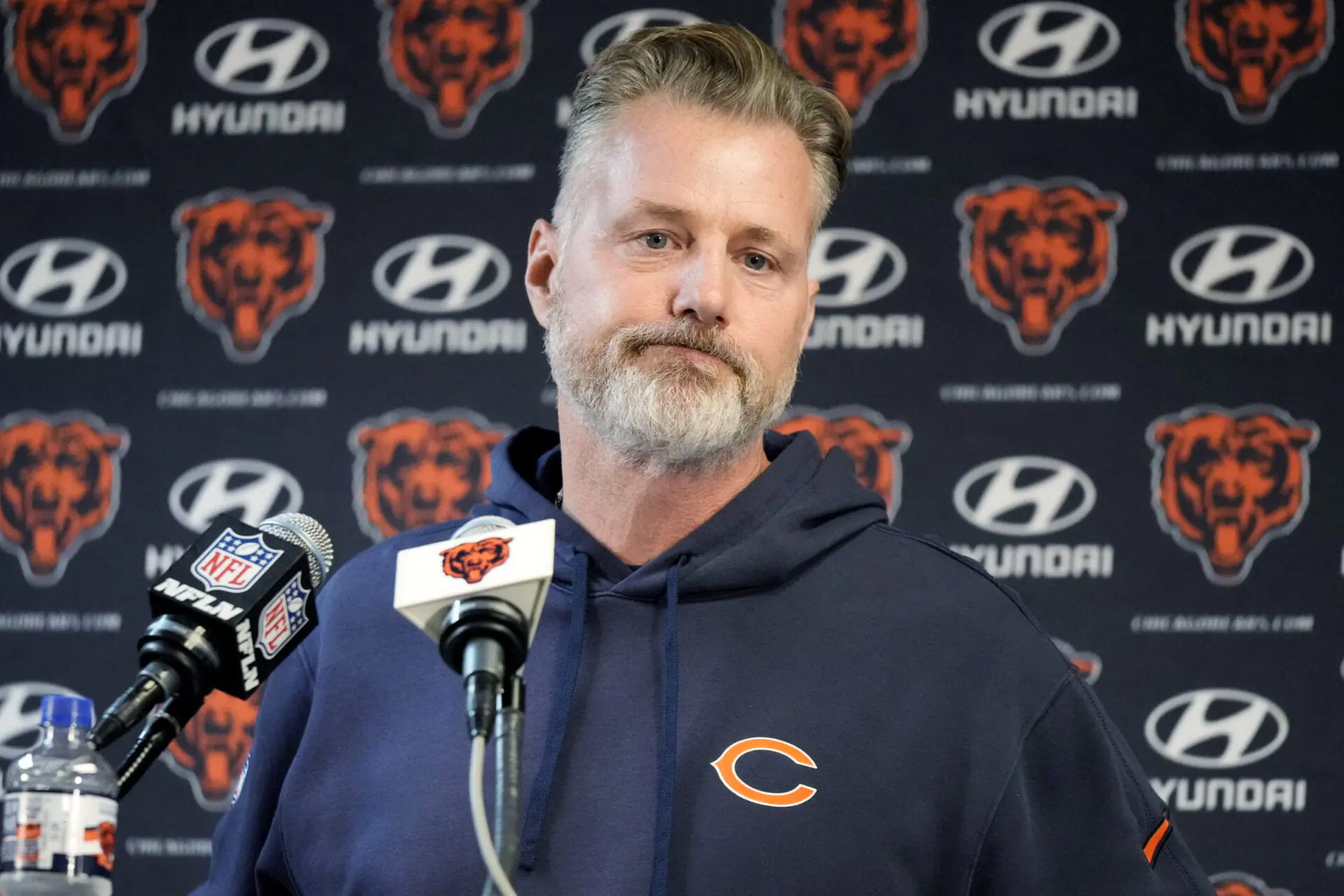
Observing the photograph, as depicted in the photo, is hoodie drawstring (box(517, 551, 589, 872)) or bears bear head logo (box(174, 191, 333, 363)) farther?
bears bear head logo (box(174, 191, 333, 363))

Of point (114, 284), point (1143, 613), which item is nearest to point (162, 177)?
point (114, 284)

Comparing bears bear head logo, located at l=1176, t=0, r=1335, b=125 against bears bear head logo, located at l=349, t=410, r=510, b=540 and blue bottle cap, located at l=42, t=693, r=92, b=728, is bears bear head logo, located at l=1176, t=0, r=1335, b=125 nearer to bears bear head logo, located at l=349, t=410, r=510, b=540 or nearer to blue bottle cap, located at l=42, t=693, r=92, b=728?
bears bear head logo, located at l=349, t=410, r=510, b=540

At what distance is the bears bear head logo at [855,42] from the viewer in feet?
9.98

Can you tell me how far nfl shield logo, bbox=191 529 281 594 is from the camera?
1.10 metres

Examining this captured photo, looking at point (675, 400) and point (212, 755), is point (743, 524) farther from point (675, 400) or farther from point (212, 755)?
point (212, 755)

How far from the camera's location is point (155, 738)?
3.29ft

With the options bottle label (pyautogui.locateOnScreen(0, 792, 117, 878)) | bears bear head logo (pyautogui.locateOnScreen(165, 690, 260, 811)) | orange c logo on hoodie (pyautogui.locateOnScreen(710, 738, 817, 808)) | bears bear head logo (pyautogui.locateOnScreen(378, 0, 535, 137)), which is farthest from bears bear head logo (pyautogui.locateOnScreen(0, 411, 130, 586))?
bottle label (pyautogui.locateOnScreen(0, 792, 117, 878))

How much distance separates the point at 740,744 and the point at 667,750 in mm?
66

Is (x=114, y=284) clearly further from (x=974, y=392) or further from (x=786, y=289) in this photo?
(x=786, y=289)

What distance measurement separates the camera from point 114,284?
3.13 meters

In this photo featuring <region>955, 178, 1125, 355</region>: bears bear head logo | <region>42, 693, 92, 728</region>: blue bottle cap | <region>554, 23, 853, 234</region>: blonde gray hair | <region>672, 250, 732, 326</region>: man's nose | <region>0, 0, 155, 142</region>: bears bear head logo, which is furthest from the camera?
<region>0, 0, 155, 142</region>: bears bear head logo

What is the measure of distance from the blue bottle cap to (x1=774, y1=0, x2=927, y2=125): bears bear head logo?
228 centimetres

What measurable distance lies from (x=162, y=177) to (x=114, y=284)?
23 centimetres

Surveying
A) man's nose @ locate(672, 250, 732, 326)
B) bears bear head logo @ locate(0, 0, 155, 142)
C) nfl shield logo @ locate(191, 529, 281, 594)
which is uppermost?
bears bear head logo @ locate(0, 0, 155, 142)
